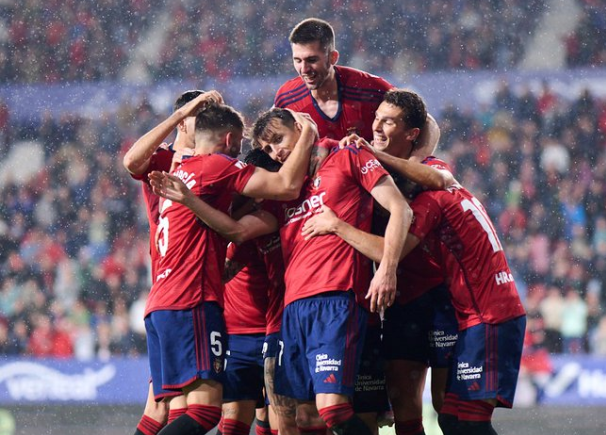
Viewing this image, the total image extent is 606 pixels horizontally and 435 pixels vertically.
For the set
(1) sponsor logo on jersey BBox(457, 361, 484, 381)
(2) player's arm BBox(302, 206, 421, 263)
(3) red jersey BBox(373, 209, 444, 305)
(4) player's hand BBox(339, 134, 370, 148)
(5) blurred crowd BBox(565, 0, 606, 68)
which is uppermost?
(5) blurred crowd BBox(565, 0, 606, 68)

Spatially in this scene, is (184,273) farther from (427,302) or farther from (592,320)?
(592,320)

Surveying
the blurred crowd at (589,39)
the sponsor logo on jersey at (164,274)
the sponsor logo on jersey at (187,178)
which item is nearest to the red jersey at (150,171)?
the sponsor logo on jersey at (164,274)

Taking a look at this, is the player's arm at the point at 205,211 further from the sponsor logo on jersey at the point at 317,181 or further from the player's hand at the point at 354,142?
the player's hand at the point at 354,142

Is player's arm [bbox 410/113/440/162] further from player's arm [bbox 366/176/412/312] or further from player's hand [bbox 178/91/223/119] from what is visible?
player's hand [bbox 178/91/223/119]

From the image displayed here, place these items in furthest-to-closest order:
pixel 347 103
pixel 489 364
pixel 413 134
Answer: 1. pixel 347 103
2. pixel 413 134
3. pixel 489 364

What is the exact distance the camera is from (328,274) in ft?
16.4

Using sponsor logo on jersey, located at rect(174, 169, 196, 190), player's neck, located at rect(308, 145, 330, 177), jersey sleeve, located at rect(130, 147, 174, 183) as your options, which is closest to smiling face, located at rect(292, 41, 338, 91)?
player's neck, located at rect(308, 145, 330, 177)

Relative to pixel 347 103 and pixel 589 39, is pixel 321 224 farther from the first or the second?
pixel 589 39

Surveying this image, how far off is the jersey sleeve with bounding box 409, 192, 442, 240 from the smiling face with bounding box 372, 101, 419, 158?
0.44 meters

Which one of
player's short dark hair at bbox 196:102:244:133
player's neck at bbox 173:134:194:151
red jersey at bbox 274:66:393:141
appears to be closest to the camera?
player's short dark hair at bbox 196:102:244:133

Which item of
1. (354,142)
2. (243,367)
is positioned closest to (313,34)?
(354,142)

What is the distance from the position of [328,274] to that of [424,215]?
671 millimetres

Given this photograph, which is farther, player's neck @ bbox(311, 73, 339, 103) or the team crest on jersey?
player's neck @ bbox(311, 73, 339, 103)

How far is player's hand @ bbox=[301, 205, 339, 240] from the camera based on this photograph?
5051 millimetres
